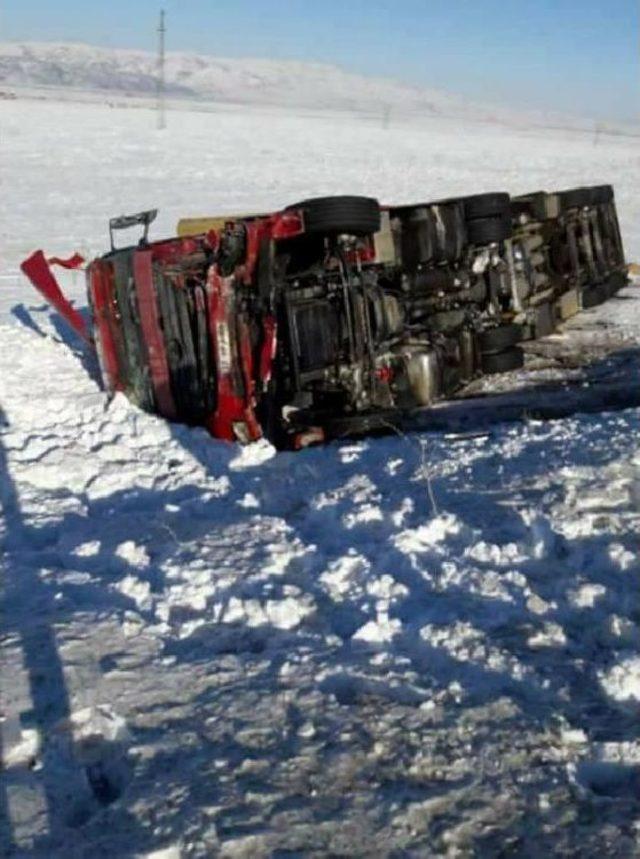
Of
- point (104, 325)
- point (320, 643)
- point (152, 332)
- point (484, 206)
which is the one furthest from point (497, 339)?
point (320, 643)

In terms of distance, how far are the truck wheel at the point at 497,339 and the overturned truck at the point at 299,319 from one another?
19 millimetres

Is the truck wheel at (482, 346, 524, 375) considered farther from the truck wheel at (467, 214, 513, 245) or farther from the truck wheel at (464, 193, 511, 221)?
the truck wheel at (464, 193, 511, 221)

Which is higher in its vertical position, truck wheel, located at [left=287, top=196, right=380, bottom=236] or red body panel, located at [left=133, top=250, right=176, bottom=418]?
truck wheel, located at [left=287, top=196, right=380, bottom=236]

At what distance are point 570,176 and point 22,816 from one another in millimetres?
A: 34005

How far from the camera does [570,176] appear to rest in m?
34.3

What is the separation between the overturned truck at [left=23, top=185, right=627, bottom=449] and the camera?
7016 mm

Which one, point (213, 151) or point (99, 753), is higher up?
point (213, 151)

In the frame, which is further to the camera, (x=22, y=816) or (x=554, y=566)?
(x=554, y=566)

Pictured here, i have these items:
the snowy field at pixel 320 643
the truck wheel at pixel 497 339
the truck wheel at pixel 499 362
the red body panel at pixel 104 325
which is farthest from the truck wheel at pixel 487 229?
the red body panel at pixel 104 325

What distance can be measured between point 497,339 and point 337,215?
8.08 feet

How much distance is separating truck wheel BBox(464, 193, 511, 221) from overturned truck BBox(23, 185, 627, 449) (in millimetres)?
13

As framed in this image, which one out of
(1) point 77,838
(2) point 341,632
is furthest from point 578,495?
(1) point 77,838

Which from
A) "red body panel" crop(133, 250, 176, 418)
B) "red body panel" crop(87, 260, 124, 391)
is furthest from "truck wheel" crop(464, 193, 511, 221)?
"red body panel" crop(87, 260, 124, 391)

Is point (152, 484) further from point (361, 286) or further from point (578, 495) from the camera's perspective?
point (578, 495)
